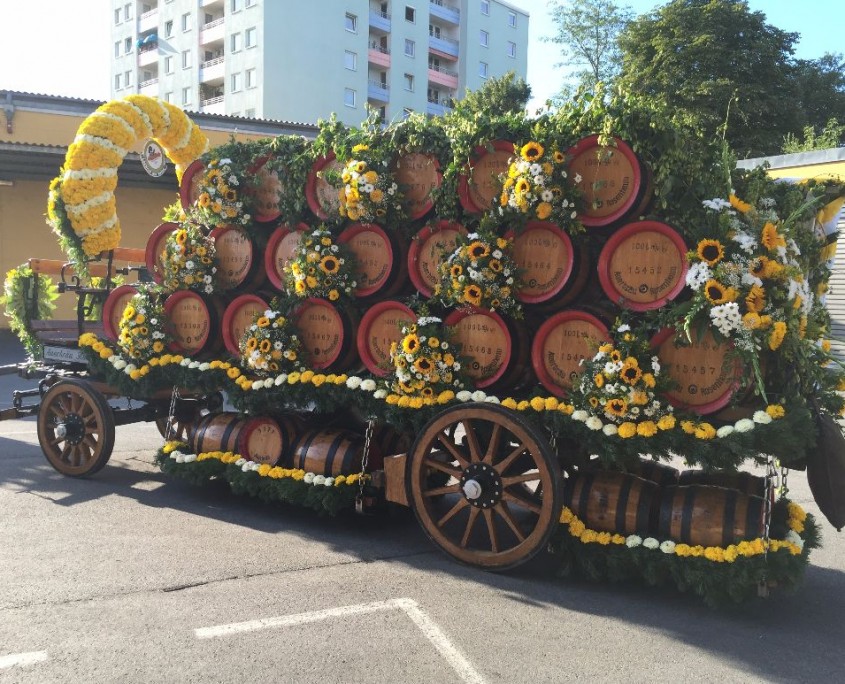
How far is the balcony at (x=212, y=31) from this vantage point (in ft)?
160

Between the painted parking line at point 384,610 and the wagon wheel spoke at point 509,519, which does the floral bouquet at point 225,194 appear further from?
the painted parking line at point 384,610

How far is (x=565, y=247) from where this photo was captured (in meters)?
4.48

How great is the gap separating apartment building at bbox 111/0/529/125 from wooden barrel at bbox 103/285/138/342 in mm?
37114

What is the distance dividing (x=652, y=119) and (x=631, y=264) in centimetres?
76

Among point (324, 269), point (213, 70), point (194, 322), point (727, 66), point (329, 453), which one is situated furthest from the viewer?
point (213, 70)

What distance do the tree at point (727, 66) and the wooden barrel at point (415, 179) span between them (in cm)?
2352

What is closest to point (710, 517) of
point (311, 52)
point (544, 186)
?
point (544, 186)

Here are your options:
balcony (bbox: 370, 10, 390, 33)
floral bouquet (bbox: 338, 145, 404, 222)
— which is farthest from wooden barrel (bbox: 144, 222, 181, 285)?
balcony (bbox: 370, 10, 390, 33)

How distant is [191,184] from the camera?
20.6 feet

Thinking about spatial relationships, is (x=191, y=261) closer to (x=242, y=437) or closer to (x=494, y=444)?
(x=242, y=437)

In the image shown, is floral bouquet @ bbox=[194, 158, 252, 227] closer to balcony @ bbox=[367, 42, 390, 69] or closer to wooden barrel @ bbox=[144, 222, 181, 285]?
wooden barrel @ bbox=[144, 222, 181, 285]

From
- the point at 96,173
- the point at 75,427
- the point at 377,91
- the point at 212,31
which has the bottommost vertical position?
the point at 75,427

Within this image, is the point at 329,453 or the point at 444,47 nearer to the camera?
the point at 329,453

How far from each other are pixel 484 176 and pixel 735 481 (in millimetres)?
2309
